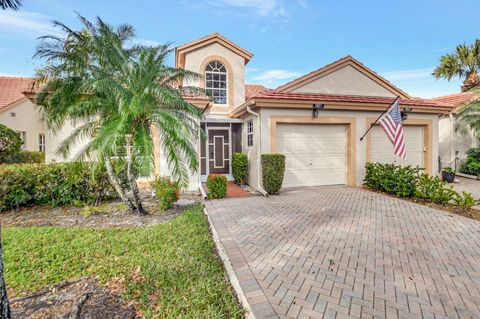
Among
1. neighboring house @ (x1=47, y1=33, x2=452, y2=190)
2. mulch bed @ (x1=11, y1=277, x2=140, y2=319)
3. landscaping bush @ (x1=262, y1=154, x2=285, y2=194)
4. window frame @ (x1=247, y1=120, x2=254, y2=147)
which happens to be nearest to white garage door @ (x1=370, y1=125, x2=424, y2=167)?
neighboring house @ (x1=47, y1=33, x2=452, y2=190)

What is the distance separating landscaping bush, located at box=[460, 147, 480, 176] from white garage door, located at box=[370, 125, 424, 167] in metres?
4.57

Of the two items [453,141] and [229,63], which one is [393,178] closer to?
[453,141]

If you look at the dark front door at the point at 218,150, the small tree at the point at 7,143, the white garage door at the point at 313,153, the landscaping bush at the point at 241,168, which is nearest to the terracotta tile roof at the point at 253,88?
the dark front door at the point at 218,150

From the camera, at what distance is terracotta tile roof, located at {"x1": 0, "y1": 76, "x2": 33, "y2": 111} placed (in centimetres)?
1819

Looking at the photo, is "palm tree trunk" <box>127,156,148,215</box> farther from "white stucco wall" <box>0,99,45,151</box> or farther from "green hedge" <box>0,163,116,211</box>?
"white stucco wall" <box>0,99,45,151</box>

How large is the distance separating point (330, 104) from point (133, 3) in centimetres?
866

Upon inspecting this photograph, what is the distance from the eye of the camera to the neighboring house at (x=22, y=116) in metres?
17.4

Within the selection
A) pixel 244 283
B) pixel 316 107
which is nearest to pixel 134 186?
pixel 244 283

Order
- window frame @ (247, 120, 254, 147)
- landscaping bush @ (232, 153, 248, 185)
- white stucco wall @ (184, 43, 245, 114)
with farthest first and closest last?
white stucco wall @ (184, 43, 245, 114), landscaping bush @ (232, 153, 248, 185), window frame @ (247, 120, 254, 147)

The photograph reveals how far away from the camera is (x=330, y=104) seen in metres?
10.6

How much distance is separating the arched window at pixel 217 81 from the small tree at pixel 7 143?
1042 cm

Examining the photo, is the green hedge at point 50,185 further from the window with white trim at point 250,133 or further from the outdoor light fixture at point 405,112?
the outdoor light fixture at point 405,112

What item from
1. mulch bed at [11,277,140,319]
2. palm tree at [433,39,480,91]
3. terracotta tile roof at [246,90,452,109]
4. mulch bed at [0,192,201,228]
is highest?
palm tree at [433,39,480,91]

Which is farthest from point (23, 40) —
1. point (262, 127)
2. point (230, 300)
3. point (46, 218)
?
point (230, 300)
